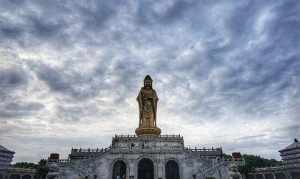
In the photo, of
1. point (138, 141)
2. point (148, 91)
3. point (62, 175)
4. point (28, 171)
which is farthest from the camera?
point (148, 91)

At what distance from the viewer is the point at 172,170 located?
42.7m

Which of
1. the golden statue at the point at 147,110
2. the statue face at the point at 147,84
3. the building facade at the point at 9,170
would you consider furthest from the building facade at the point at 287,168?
the building facade at the point at 9,170

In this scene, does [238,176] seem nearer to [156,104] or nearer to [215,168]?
[215,168]

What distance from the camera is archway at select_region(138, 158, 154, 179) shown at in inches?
1660

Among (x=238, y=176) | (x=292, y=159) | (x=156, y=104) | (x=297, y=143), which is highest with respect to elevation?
(x=156, y=104)

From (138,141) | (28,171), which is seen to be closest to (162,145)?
(138,141)

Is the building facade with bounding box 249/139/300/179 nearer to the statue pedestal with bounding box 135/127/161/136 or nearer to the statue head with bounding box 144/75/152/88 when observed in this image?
the statue pedestal with bounding box 135/127/161/136

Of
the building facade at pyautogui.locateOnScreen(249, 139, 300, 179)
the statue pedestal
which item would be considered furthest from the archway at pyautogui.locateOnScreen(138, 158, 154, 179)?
the building facade at pyautogui.locateOnScreen(249, 139, 300, 179)

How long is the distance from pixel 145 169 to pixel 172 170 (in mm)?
4663

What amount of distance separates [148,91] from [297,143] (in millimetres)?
31685

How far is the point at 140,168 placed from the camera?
1673 inches

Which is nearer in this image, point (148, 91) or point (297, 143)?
point (297, 143)

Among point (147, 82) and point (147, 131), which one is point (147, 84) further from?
point (147, 131)

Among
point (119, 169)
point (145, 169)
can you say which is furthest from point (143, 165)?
point (119, 169)
